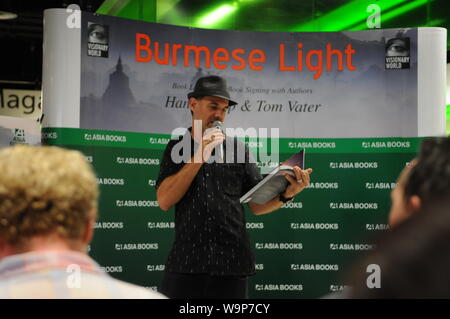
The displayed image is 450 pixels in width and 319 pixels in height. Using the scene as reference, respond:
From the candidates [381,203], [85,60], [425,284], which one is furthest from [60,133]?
[425,284]

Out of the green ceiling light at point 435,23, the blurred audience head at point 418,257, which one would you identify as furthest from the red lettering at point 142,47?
the blurred audience head at point 418,257

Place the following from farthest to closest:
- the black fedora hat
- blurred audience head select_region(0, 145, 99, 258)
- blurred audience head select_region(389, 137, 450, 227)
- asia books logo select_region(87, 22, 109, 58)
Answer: asia books logo select_region(87, 22, 109, 58) < the black fedora hat < blurred audience head select_region(0, 145, 99, 258) < blurred audience head select_region(389, 137, 450, 227)

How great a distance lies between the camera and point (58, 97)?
4039 mm

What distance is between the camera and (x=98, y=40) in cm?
420

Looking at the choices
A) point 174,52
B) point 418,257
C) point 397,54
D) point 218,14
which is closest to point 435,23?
point 397,54

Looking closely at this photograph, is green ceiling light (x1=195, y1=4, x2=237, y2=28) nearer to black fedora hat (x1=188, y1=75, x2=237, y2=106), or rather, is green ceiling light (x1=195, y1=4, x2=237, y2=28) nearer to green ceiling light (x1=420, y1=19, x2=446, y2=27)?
black fedora hat (x1=188, y1=75, x2=237, y2=106)

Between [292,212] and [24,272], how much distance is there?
3.67 meters

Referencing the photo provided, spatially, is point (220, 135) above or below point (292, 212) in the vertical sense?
above

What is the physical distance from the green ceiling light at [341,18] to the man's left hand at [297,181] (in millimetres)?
1862

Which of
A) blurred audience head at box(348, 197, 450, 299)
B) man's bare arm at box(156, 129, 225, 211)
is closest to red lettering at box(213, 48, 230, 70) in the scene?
man's bare arm at box(156, 129, 225, 211)

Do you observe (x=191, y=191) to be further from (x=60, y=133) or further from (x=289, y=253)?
(x=289, y=253)

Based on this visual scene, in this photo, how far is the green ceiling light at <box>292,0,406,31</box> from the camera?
16.8 ft

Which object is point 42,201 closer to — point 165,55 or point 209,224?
point 209,224

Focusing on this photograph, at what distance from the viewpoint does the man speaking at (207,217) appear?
345 cm
